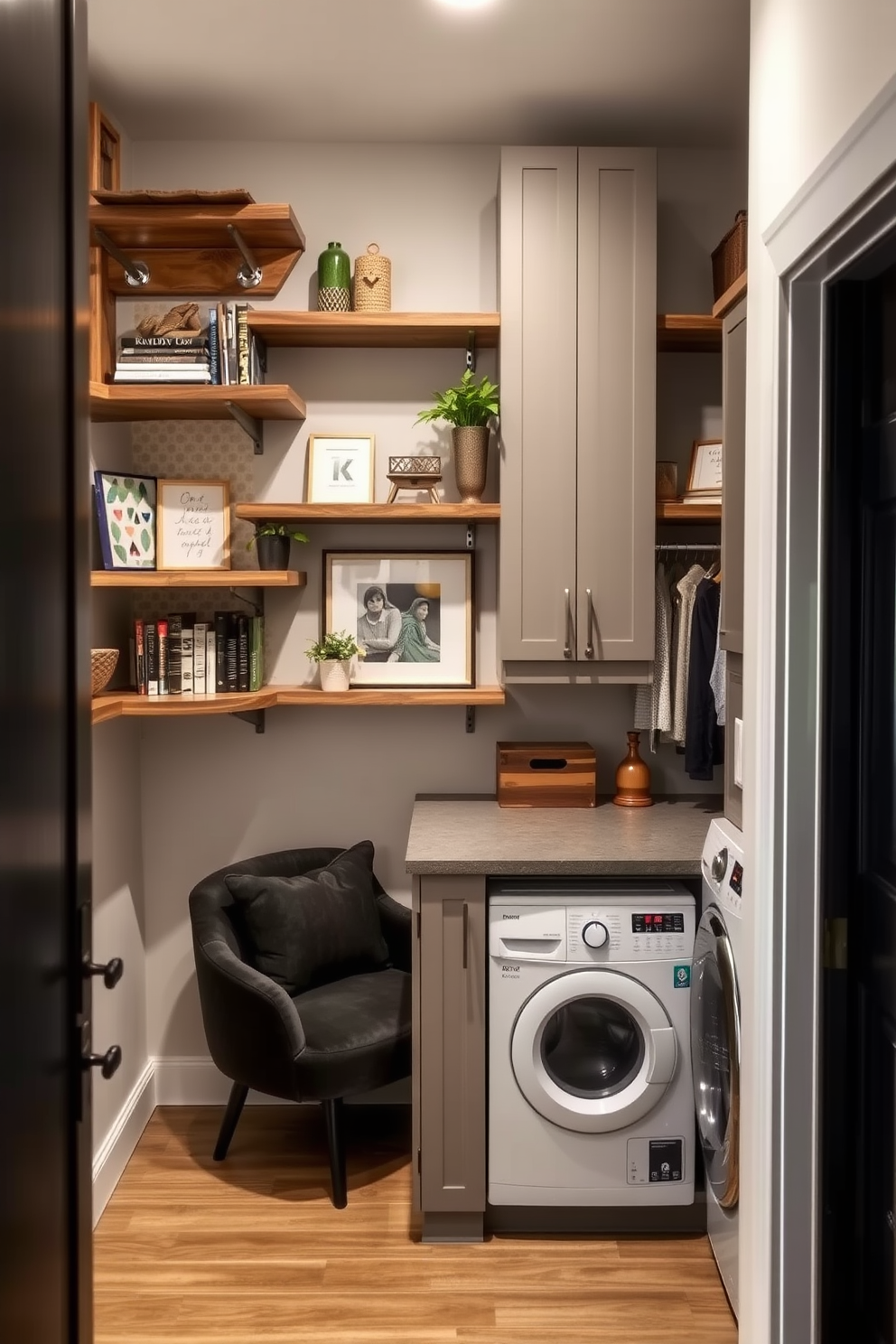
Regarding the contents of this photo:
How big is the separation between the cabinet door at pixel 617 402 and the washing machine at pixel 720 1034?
2.53 feet

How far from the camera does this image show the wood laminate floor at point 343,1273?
2.43 meters

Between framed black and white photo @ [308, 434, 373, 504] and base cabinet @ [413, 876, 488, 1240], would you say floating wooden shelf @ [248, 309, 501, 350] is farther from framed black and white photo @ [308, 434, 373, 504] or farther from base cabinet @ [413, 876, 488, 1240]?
base cabinet @ [413, 876, 488, 1240]

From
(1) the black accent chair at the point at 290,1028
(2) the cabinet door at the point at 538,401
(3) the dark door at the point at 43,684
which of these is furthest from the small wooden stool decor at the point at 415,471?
(3) the dark door at the point at 43,684

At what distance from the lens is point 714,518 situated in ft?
10.6

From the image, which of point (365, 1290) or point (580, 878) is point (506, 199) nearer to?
point (580, 878)

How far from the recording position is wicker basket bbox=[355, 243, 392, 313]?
10.4ft

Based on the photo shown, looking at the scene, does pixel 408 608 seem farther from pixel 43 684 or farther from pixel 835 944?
pixel 43 684

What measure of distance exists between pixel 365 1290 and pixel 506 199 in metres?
2.74

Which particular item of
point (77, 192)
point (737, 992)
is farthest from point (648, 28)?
point (737, 992)

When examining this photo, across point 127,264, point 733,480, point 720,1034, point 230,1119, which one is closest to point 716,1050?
point 720,1034

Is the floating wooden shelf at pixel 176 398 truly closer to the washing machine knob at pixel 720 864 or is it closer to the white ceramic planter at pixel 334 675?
the white ceramic planter at pixel 334 675

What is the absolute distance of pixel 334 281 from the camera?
317cm

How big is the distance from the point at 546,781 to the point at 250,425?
4.35 ft

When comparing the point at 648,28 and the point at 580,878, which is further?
the point at 580,878
